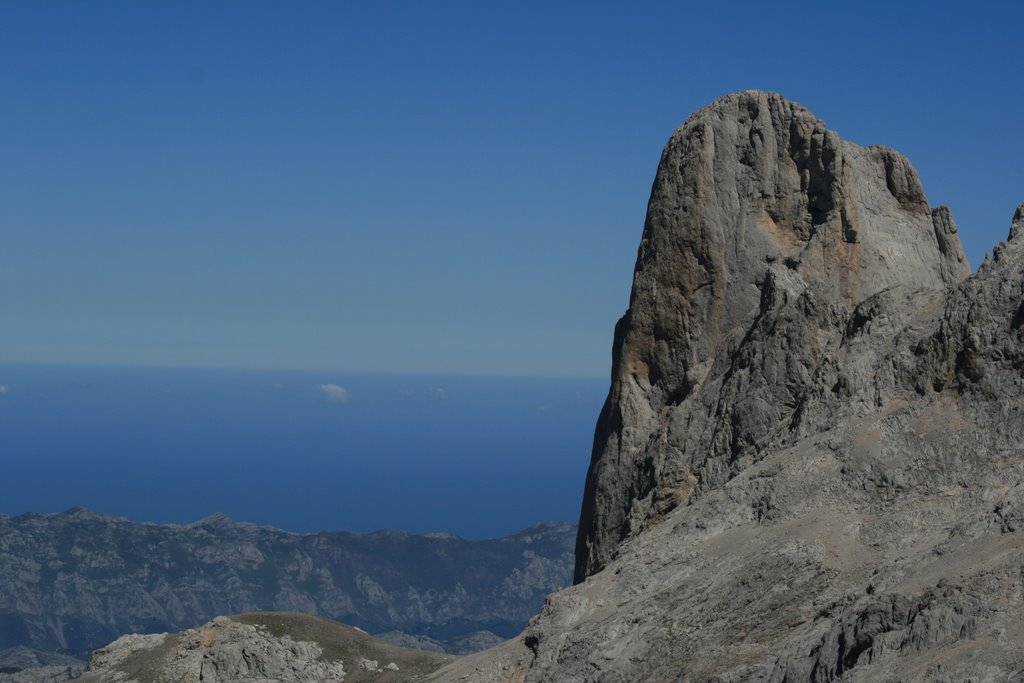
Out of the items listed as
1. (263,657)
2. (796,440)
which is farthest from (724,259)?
(263,657)

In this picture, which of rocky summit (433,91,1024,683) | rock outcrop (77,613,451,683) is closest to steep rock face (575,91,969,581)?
rocky summit (433,91,1024,683)

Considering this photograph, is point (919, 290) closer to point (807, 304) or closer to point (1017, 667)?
point (807, 304)

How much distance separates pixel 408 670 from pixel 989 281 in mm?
40292

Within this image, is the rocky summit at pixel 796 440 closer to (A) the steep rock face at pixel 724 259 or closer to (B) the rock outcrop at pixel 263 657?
(A) the steep rock face at pixel 724 259

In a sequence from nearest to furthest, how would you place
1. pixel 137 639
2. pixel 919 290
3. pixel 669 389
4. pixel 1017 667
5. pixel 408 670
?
pixel 1017 667 → pixel 919 290 → pixel 669 389 → pixel 408 670 → pixel 137 639

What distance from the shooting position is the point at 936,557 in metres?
31.1

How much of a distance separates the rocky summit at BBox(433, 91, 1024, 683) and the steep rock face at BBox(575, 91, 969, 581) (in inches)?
3.8

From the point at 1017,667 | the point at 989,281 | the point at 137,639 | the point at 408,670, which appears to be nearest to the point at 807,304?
the point at 989,281

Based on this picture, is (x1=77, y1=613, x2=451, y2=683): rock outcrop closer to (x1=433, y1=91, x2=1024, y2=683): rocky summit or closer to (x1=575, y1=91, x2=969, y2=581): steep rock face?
(x1=433, y1=91, x2=1024, y2=683): rocky summit

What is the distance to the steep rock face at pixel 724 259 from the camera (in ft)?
164

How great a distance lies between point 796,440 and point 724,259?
13052mm

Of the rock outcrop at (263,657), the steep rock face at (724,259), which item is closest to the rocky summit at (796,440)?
the steep rock face at (724,259)

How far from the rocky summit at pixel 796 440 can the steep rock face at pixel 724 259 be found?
0.32ft

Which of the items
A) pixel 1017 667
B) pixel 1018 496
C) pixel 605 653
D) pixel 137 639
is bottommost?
pixel 137 639
